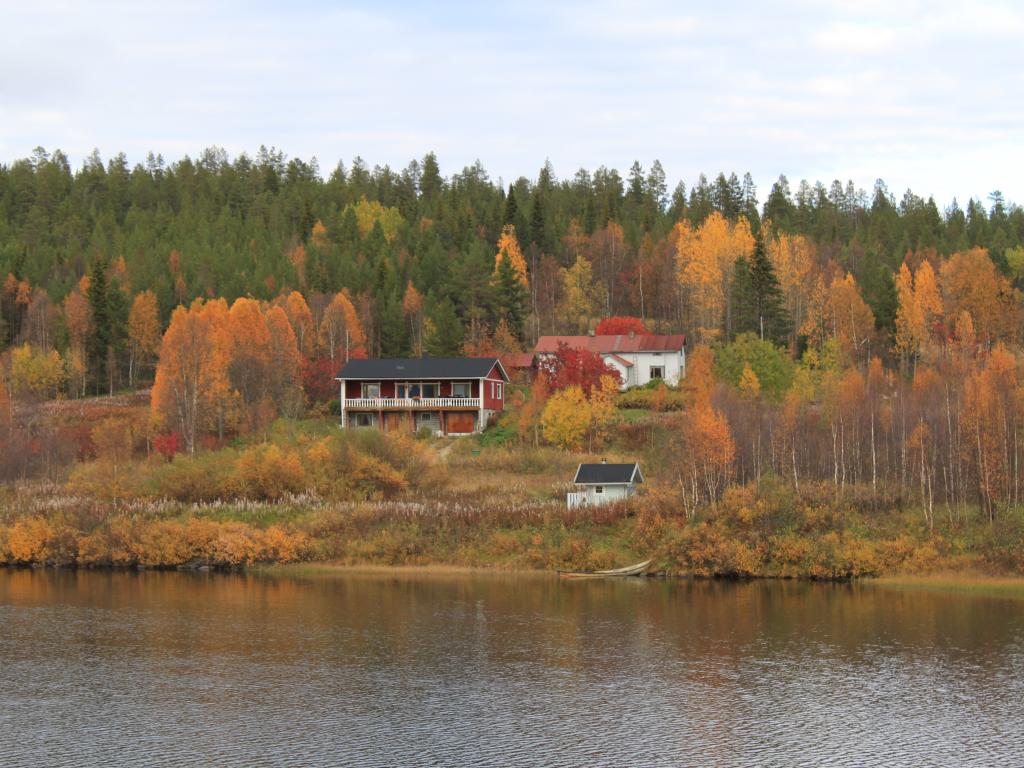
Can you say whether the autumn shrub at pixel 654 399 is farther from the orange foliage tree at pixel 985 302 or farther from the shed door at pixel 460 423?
the orange foliage tree at pixel 985 302

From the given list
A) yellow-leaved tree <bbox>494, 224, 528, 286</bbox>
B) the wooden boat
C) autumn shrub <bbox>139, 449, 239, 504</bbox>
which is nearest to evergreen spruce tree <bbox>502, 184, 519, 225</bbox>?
yellow-leaved tree <bbox>494, 224, 528, 286</bbox>

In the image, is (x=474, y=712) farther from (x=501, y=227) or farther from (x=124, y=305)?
(x=501, y=227)

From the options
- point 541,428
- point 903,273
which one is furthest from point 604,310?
point 541,428

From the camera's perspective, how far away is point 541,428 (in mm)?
71562

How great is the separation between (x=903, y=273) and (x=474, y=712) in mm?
81433

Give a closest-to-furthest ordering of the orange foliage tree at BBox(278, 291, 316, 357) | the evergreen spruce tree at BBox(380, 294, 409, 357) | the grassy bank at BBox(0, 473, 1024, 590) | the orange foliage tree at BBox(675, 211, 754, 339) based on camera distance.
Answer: the grassy bank at BBox(0, 473, 1024, 590) → the orange foliage tree at BBox(278, 291, 316, 357) → the evergreen spruce tree at BBox(380, 294, 409, 357) → the orange foliage tree at BBox(675, 211, 754, 339)

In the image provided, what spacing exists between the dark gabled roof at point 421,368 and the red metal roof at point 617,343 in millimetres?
11084

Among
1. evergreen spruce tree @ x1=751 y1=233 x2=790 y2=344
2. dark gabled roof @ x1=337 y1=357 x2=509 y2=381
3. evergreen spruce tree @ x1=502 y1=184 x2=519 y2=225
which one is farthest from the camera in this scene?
evergreen spruce tree @ x1=502 y1=184 x2=519 y2=225

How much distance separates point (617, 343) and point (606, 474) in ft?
117

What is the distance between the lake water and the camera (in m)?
25.1

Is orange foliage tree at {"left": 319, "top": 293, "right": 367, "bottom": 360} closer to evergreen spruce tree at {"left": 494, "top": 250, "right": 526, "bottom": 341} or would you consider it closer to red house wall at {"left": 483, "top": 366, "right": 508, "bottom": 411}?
evergreen spruce tree at {"left": 494, "top": 250, "right": 526, "bottom": 341}

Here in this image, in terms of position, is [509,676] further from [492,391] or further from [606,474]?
[492,391]

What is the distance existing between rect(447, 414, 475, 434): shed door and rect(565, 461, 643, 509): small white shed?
2046cm

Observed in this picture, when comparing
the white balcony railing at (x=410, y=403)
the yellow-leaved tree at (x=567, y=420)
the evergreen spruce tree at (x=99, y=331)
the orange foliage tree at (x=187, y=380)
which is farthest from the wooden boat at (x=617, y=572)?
the evergreen spruce tree at (x=99, y=331)
